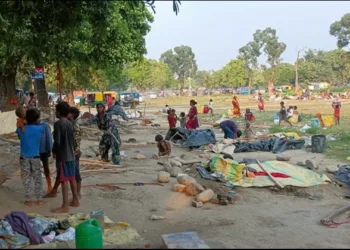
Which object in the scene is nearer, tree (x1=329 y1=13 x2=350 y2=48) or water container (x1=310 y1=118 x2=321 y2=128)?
A: water container (x1=310 y1=118 x2=321 y2=128)

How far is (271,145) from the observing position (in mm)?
14836

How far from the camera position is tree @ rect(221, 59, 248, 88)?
283 ft

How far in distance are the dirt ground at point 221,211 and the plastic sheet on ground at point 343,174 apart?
0.83 ft

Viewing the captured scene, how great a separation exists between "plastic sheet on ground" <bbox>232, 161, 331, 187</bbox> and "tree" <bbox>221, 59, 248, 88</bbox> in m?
77.0

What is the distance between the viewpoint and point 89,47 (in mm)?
17922

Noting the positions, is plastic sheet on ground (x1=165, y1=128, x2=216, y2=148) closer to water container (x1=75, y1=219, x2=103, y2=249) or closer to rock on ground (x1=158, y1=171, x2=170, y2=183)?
rock on ground (x1=158, y1=171, x2=170, y2=183)

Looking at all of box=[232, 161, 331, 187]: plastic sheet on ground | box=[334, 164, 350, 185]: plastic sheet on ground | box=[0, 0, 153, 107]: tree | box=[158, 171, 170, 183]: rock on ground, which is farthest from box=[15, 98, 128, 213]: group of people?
box=[334, 164, 350, 185]: plastic sheet on ground

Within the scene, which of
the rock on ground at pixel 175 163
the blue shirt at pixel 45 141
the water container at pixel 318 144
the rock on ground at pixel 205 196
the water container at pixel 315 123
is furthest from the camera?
the water container at pixel 315 123

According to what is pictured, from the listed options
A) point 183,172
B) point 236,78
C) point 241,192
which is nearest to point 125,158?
point 183,172

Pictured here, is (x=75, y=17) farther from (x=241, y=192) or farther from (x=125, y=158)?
(x=125, y=158)

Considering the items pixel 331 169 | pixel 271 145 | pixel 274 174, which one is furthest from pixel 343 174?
pixel 271 145

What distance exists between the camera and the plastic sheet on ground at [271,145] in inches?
575

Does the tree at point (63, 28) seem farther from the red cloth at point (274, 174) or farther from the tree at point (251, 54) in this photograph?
the tree at point (251, 54)

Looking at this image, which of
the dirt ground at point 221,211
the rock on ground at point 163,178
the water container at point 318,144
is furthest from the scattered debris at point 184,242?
the water container at point 318,144
